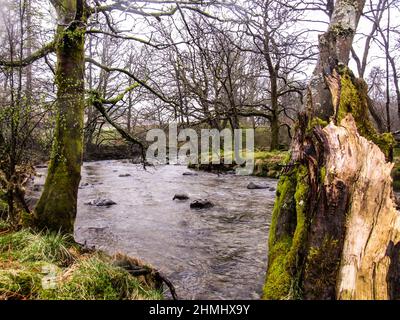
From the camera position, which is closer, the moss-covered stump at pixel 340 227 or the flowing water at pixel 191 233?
the moss-covered stump at pixel 340 227

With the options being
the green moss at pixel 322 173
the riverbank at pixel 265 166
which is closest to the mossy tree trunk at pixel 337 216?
the green moss at pixel 322 173

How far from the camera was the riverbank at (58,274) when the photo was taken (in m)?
2.97

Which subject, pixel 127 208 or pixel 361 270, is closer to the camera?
pixel 361 270

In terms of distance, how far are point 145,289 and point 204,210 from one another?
204 inches

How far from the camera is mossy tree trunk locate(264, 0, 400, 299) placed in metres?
Result: 2.67

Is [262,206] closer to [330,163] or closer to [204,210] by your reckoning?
[204,210]

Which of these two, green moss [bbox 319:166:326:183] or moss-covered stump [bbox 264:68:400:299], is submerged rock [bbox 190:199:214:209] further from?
green moss [bbox 319:166:326:183]

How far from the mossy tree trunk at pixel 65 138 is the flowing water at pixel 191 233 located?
3.90ft

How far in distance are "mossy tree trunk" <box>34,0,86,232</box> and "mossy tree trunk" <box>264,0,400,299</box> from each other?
121 inches

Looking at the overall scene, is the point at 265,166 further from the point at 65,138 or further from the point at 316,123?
the point at 316,123

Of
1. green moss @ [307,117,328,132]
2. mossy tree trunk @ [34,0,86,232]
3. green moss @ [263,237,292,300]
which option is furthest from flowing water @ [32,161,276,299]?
green moss @ [307,117,328,132]

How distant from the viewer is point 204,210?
28.8 feet

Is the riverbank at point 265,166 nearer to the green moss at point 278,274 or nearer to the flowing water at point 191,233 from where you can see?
the flowing water at point 191,233
